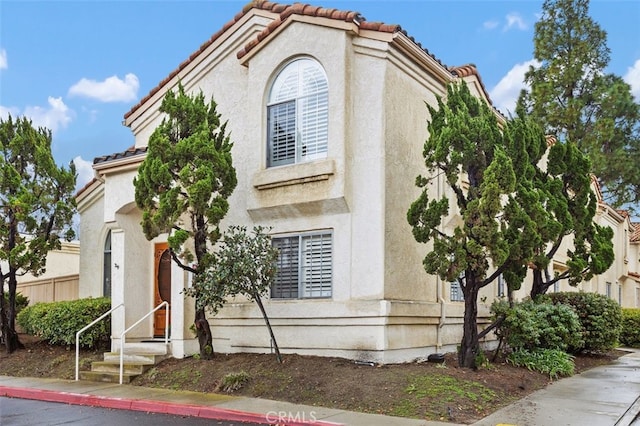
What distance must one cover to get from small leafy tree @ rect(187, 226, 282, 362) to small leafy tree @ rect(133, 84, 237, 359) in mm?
379

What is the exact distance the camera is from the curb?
9.02 metres

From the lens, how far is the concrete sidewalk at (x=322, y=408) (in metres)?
8.74

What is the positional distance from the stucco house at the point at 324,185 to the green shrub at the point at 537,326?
132 centimetres

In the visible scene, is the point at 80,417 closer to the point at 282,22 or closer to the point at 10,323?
the point at 10,323

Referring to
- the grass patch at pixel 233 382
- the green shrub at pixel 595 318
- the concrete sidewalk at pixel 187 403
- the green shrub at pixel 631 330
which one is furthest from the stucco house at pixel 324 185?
the green shrub at pixel 631 330

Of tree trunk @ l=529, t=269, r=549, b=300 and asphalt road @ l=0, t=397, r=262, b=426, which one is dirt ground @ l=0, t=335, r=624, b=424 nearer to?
asphalt road @ l=0, t=397, r=262, b=426

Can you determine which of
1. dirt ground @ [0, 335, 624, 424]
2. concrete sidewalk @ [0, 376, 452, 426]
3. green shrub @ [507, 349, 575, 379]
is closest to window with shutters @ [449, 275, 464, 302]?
dirt ground @ [0, 335, 624, 424]

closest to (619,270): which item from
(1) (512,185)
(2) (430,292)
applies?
(2) (430,292)

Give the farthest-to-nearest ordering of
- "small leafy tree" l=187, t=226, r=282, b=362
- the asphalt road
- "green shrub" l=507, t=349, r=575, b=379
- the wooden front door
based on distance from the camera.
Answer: the wooden front door, "green shrub" l=507, t=349, r=575, b=379, "small leafy tree" l=187, t=226, r=282, b=362, the asphalt road

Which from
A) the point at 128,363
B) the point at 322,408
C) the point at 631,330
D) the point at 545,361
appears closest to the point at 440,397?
the point at 322,408

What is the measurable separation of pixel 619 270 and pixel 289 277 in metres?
Result: 22.3

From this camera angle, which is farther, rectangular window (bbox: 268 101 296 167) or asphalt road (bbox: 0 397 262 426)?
rectangular window (bbox: 268 101 296 167)

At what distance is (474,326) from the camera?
452 inches

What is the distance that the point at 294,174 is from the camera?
1254cm
